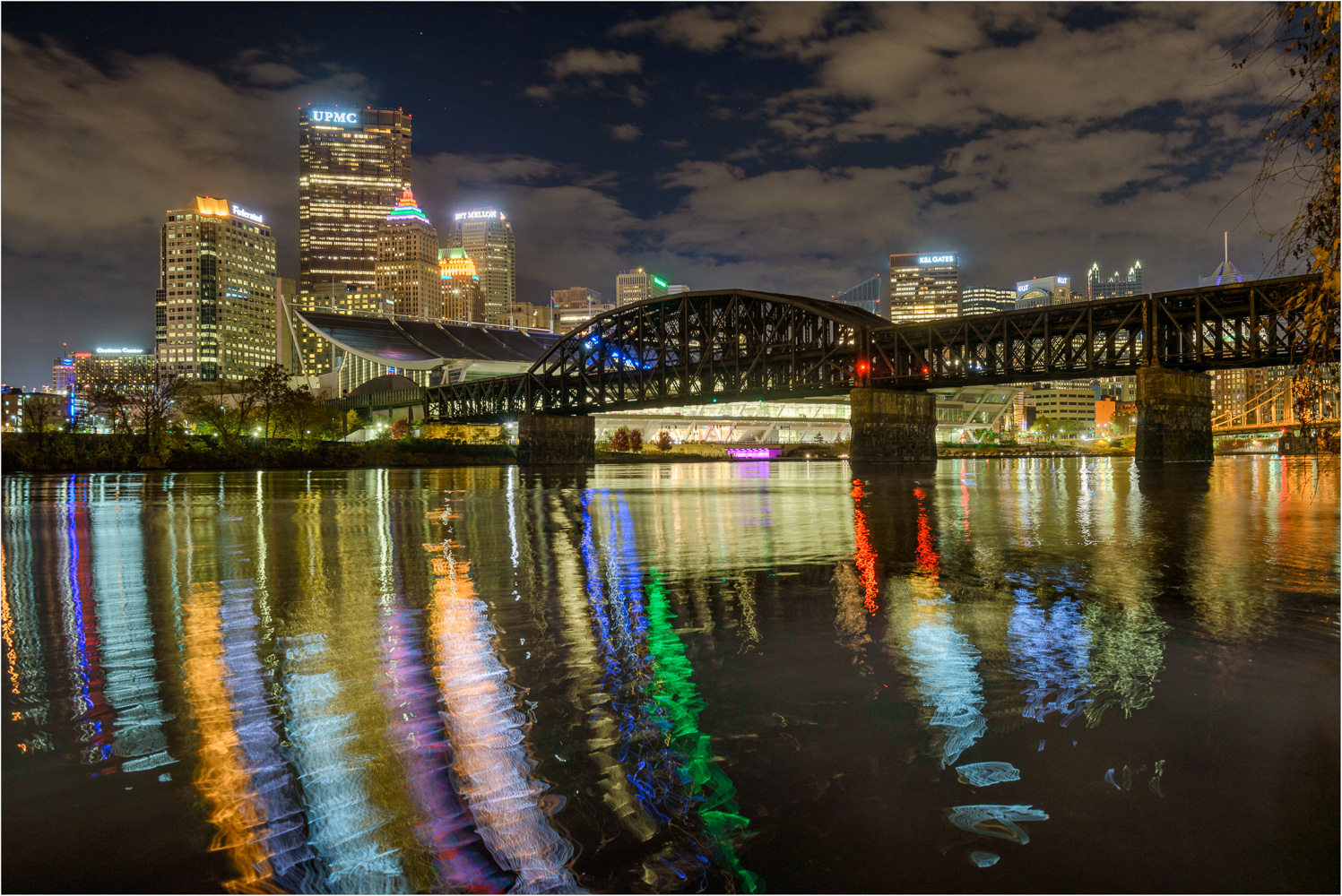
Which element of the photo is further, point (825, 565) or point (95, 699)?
point (825, 565)

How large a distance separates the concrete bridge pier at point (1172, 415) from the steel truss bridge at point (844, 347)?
9.90 feet

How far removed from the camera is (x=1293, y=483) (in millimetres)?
37500

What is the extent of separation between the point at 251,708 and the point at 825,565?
849cm

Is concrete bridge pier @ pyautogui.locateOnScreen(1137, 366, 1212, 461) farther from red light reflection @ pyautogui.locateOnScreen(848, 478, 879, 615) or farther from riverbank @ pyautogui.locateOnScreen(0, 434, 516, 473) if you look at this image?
riverbank @ pyautogui.locateOnScreen(0, 434, 516, 473)

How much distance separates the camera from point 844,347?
10631 cm

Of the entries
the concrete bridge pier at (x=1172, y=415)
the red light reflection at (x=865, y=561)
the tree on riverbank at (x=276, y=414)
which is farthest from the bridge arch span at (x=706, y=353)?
the red light reflection at (x=865, y=561)

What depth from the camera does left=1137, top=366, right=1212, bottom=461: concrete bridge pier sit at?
77.1 m

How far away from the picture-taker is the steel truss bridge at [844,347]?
82312 millimetres

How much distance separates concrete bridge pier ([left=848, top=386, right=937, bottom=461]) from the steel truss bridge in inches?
107

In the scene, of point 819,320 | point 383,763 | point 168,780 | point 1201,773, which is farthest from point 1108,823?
point 819,320

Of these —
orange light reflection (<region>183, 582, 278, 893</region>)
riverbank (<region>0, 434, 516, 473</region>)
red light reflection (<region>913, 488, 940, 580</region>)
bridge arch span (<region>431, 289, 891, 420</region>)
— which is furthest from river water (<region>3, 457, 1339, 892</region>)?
bridge arch span (<region>431, 289, 891, 420</region>)

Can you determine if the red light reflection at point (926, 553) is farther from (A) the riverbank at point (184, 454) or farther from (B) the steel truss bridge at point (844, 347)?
(B) the steel truss bridge at point (844, 347)

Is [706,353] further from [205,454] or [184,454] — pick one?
[184,454]

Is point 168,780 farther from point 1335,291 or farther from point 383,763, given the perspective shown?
point 1335,291
